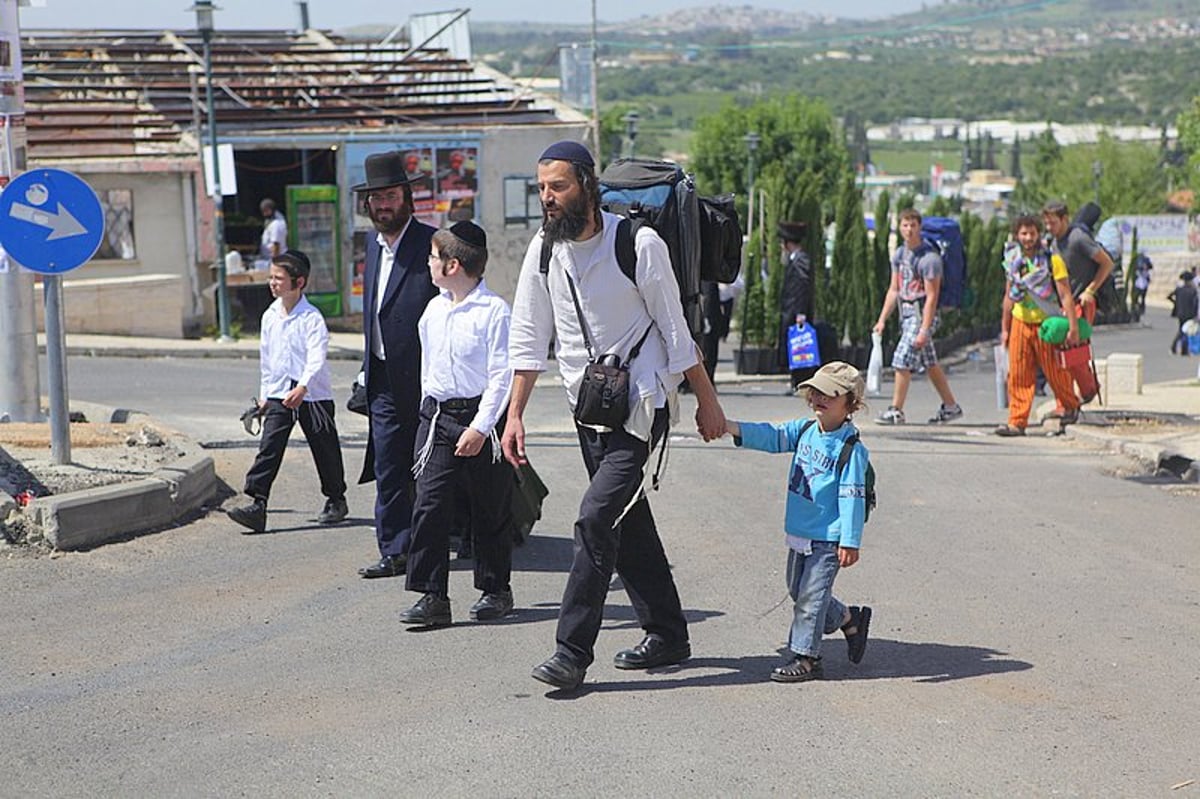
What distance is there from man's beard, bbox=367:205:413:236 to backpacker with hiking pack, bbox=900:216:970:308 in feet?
24.9

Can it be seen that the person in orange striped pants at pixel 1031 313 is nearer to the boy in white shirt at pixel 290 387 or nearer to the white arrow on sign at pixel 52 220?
the boy in white shirt at pixel 290 387

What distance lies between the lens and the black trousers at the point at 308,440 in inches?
359

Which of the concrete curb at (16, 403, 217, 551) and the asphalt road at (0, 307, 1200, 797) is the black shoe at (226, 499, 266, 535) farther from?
the concrete curb at (16, 403, 217, 551)

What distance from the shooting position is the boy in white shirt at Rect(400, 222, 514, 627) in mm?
7008

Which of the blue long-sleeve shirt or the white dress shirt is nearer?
the blue long-sleeve shirt

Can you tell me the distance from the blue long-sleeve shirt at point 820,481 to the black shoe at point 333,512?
387cm

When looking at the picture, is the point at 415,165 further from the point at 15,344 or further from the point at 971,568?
the point at 971,568

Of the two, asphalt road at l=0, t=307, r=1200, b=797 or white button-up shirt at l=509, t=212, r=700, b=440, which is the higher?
white button-up shirt at l=509, t=212, r=700, b=440

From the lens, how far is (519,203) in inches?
1297

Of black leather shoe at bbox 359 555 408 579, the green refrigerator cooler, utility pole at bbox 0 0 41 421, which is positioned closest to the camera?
black leather shoe at bbox 359 555 408 579

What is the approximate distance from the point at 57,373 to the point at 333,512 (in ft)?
5.78

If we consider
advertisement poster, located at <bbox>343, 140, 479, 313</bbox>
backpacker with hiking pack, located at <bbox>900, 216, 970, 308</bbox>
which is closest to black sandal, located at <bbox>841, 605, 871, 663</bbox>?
backpacker with hiking pack, located at <bbox>900, 216, 970, 308</bbox>

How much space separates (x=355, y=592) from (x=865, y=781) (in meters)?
3.30

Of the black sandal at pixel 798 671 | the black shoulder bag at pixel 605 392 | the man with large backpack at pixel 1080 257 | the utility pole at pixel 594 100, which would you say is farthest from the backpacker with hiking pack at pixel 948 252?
the utility pole at pixel 594 100
